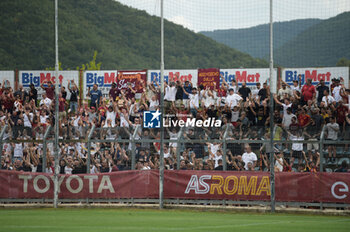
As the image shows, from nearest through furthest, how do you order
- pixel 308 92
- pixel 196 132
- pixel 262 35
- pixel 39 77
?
pixel 196 132 < pixel 308 92 < pixel 262 35 < pixel 39 77

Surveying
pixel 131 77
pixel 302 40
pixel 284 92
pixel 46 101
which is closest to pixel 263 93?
pixel 284 92

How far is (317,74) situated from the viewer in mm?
28078

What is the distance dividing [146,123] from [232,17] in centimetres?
646

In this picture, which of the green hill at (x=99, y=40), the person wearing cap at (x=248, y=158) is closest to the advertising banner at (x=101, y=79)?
the green hill at (x=99, y=40)

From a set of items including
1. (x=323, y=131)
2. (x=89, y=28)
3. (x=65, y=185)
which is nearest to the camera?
(x=323, y=131)

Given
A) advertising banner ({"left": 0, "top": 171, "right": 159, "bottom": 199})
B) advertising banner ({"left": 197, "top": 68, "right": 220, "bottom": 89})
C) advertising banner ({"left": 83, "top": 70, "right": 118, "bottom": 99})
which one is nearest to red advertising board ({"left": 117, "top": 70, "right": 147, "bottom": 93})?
advertising banner ({"left": 83, "top": 70, "right": 118, "bottom": 99})

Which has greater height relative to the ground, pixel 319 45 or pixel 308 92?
pixel 319 45

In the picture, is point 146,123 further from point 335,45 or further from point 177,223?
point 335,45

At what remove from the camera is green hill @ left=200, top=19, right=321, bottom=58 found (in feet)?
72.9

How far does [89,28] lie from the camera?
7725 centimetres

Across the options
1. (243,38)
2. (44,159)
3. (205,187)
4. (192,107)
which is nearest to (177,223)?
(205,187)

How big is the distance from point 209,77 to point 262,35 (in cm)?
756

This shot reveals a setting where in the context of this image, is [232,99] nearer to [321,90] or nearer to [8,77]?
[321,90]

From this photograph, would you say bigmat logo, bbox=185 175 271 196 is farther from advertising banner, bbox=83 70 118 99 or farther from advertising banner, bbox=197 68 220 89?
advertising banner, bbox=83 70 118 99
